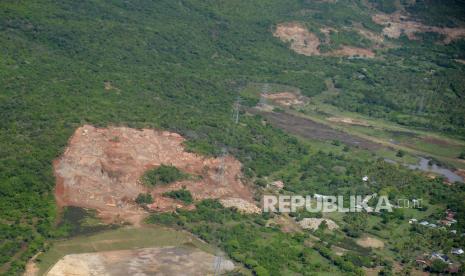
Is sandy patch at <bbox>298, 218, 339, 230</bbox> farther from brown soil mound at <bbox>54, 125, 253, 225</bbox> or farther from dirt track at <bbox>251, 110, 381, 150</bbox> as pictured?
dirt track at <bbox>251, 110, 381, 150</bbox>

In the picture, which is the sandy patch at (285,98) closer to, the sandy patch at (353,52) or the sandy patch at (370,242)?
the sandy patch at (353,52)

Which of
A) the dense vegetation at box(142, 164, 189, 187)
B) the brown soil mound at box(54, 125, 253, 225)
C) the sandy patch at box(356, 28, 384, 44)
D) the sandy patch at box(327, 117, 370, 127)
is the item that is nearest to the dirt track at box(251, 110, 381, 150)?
the sandy patch at box(327, 117, 370, 127)

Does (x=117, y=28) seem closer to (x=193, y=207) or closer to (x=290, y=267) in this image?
(x=193, y=207)

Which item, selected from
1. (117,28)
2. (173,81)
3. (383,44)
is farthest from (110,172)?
(383,44)

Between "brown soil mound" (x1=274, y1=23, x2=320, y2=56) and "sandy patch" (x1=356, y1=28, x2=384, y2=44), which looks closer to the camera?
"brown soil mound" (x1=274, y1=23, x2=320, y2=56)

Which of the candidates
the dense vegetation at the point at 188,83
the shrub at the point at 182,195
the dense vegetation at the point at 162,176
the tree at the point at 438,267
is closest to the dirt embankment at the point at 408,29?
the dense vegetation at the point at 188,83
